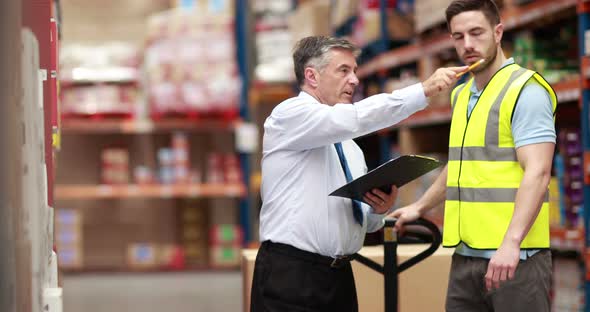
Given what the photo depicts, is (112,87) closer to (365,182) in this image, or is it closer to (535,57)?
(535,57)

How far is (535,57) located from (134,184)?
4.62m

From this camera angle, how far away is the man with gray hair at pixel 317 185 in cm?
254

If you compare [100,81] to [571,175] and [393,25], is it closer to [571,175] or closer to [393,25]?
[393,25]

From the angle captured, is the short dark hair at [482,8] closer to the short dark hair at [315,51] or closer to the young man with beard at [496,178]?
the young man with beard at [496,178]

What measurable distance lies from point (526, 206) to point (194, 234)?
598cm

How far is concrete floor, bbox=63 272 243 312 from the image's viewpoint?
620cm

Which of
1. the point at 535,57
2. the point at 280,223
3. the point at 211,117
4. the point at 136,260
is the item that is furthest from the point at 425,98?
the point at 136,260

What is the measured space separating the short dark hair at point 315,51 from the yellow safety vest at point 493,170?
17.6 inches

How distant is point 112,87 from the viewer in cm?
790

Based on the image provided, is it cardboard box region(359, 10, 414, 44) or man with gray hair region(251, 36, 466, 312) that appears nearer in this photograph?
man with gray hair region(251, 36, 466, 312)

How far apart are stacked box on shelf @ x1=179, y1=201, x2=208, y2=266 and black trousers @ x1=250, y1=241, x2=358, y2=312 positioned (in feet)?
17.8

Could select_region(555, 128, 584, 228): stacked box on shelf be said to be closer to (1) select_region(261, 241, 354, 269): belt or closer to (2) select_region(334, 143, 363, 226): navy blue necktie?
(2) select_region(334, 143, 363, 226): navy blue necktie

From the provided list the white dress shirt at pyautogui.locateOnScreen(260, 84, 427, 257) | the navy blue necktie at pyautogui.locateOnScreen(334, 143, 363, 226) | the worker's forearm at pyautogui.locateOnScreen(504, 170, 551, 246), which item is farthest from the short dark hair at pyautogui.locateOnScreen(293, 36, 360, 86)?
the worker's forearm at pyautogui.locateOnScreen(504, 170, 551, 246)

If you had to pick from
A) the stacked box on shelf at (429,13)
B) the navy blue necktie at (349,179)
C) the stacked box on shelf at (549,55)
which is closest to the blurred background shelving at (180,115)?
the stacked box on shelf at (429,13)
